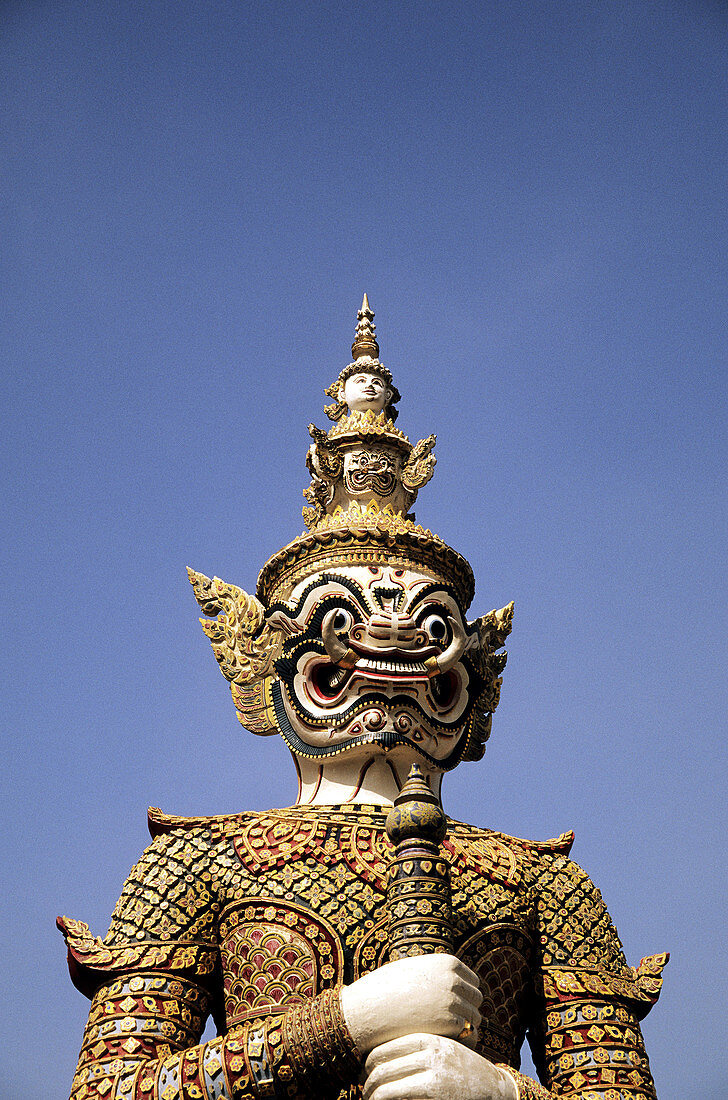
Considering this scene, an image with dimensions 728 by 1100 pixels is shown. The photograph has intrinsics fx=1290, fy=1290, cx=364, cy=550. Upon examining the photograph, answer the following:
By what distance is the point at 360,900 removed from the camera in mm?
6914

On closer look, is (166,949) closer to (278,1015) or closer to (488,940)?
(278,1015)

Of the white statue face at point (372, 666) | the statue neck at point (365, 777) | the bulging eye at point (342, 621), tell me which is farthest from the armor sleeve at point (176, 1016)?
the bulging eye at point (342, 621)

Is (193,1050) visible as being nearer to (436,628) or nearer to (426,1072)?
(426,1072)

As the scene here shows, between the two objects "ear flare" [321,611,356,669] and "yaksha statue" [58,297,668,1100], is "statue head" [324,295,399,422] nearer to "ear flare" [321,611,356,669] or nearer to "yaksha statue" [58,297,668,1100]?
"yaksha statue" [58,297,668,1100]

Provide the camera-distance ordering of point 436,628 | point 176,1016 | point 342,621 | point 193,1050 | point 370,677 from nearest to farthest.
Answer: point 193,1050 < point 176,1016 < point 370,677 < point 342,621 < point 436,628

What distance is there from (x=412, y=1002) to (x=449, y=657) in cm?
254

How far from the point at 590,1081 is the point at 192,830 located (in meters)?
2.56

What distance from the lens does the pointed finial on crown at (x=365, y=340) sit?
955 cm

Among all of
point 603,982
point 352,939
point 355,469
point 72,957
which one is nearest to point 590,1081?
point 603,982

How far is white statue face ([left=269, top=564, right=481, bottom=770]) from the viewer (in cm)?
763

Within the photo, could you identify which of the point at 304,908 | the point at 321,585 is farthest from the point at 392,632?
the point at 304,908

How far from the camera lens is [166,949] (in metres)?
6.82

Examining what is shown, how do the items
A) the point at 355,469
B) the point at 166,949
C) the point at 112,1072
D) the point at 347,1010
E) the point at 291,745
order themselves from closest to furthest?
the point at 347,1010, the point at 112,1072, the point at 166,949, the point at 291,745, the point at 355,469

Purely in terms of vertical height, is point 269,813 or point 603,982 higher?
point 269,813
